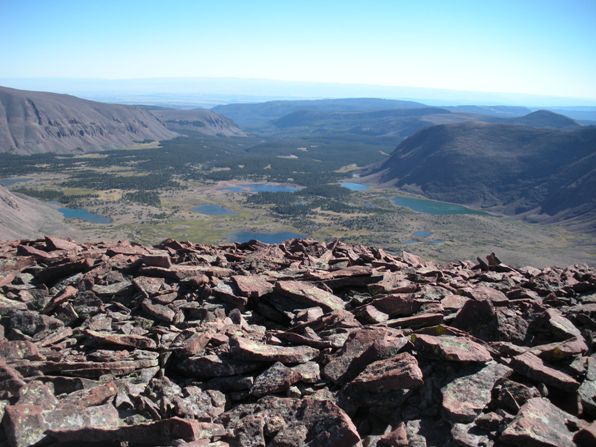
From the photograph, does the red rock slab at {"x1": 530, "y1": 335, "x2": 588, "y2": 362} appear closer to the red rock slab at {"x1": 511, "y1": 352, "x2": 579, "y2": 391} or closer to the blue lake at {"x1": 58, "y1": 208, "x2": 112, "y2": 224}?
the red rock slab at {"x1": 511, "y1": 352, "x2": 579, "y2": 391}

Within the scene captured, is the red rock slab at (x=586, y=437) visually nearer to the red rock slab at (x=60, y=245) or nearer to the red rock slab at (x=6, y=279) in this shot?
the red rock slab at (x=6, y=279)

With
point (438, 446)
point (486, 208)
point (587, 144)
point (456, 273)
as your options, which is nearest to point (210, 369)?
point (438, 446)

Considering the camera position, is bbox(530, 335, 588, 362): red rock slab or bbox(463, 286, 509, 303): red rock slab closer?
bbox(530, 335, 588, 362): red rock slab

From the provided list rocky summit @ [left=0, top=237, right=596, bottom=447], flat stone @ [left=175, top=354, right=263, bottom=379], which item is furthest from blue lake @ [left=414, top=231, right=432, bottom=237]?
flat stone @ [left=175, top=354, right=263, bottom=379]

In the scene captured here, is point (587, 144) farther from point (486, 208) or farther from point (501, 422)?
point (501, 422)

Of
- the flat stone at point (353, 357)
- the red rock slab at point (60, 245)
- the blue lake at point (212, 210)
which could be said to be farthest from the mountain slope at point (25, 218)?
the flat stone at point (353, 357)

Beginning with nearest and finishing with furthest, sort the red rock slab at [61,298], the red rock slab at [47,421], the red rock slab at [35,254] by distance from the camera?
the red rock slab at [47,421] < the red rock slab at [61,298] < the red rock slab at [35,254]
